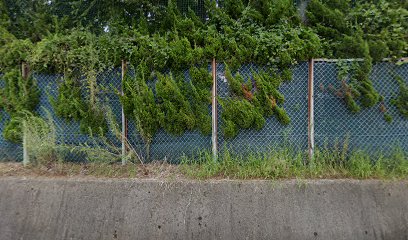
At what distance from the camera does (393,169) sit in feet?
12.3

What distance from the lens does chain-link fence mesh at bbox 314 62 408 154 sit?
13.0 feet

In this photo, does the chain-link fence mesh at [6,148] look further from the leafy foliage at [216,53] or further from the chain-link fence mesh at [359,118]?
the chain-link fence mesh at [359,118]

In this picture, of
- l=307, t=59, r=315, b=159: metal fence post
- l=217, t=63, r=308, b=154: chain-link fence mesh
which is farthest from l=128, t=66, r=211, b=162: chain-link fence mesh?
l=307, t=59, r=315, b=159: metal fence post

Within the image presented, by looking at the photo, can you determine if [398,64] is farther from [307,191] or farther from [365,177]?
[307,191]

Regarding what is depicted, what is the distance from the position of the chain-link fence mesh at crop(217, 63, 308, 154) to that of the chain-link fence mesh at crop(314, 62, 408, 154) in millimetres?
197

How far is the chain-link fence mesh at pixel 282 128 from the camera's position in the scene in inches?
159

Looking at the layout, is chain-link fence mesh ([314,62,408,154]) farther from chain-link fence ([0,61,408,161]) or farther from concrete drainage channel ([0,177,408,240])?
concrete drainage channel ([0,177,408,240])

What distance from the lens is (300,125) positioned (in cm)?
406

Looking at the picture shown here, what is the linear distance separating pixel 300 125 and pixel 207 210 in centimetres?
189

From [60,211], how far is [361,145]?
171 inches

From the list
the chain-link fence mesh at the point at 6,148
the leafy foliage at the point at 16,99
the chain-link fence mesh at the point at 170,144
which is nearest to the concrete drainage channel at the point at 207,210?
the chain-link fence mesh at the point at 170,144

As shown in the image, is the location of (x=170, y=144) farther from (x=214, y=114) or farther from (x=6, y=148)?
(x=6, y=148)

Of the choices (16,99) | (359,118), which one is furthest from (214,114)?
(16,99)

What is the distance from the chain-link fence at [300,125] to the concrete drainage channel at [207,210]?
2.14 feet
